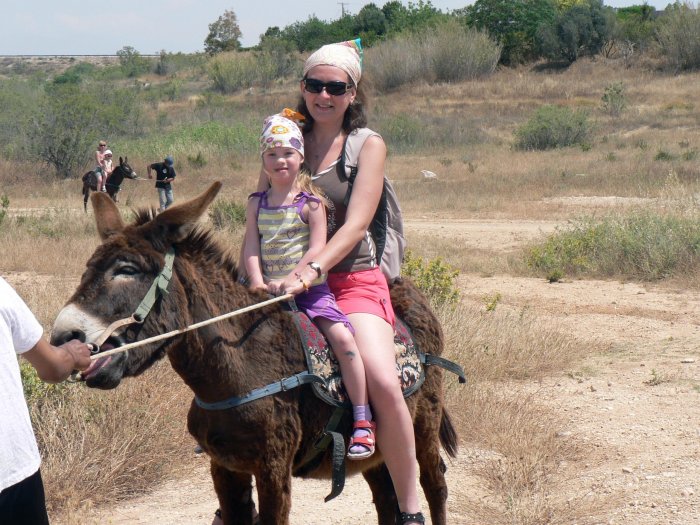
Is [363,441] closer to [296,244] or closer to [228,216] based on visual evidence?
[296,244]

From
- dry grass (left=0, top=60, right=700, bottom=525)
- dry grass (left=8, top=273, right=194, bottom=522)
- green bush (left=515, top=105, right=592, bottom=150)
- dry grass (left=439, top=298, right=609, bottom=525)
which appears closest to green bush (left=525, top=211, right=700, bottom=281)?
dry grass (left=0, top=60, right=700, bottom=525)

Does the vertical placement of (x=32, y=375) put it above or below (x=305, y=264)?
below

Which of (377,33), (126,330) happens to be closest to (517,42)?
(377,33)

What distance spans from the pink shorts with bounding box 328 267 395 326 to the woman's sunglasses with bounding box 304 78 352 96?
85 cm

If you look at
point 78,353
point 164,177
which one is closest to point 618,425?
point 78,353

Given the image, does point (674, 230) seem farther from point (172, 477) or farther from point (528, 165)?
point (528, 165)

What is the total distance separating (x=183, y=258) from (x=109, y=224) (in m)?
0.34

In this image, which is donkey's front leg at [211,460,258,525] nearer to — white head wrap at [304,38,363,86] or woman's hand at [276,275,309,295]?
woman's hand at [276,275,309,295]

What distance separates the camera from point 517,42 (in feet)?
221

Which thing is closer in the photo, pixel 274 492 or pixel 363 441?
pixel 274 492

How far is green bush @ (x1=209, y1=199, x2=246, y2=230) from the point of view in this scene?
1631 cm

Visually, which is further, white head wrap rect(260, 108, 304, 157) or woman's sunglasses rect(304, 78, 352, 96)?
woman's sunglasses rect(304, 78, 352, 96)

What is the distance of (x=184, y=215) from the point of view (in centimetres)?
347

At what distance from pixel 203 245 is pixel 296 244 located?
1.41ft
